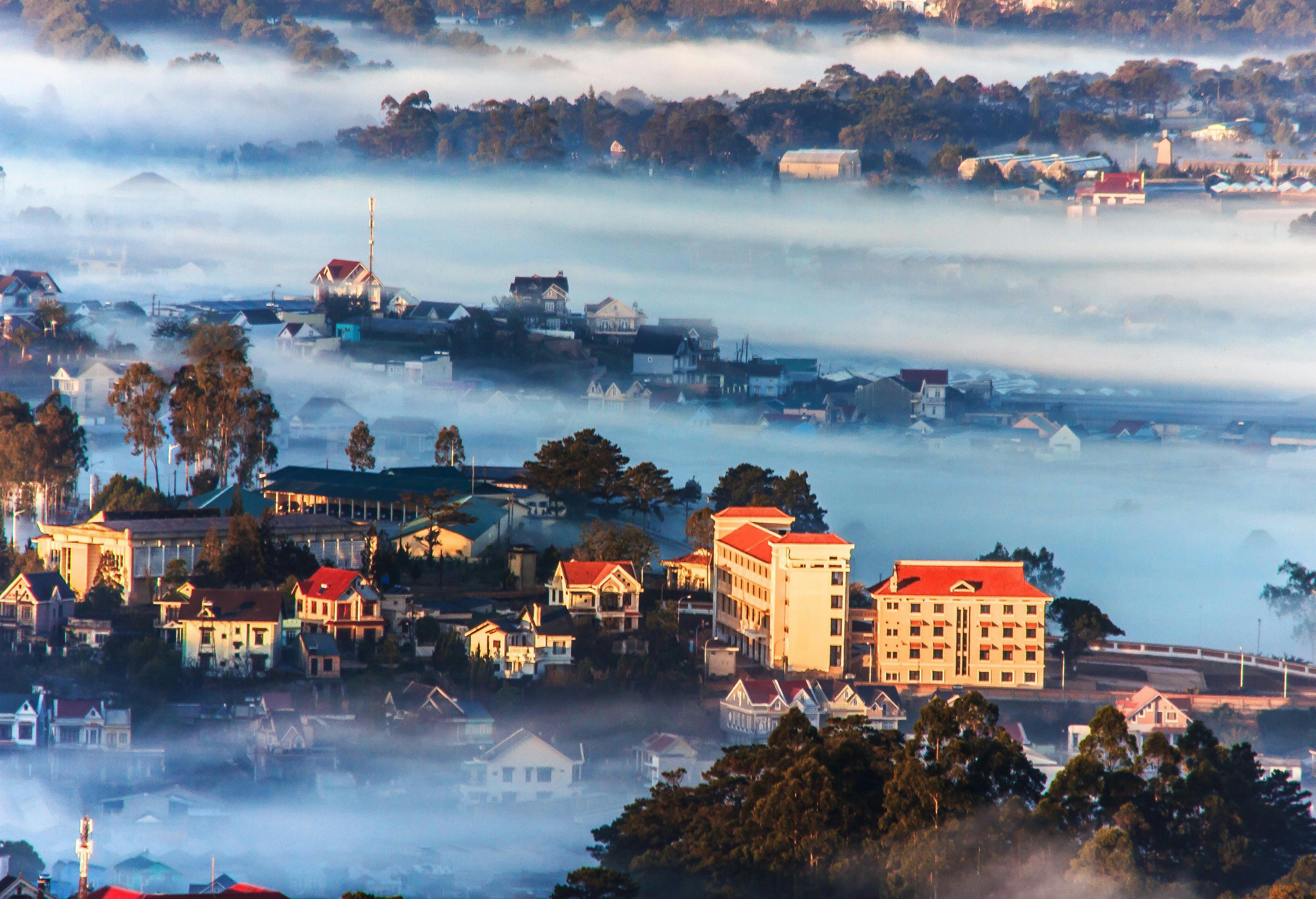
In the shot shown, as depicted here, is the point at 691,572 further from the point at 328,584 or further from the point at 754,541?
the point at 328,584

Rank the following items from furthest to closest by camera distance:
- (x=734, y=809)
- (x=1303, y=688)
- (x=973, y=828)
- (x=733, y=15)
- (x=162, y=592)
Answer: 1. (x=733, y=15)
2. (x=1303, y=688)
3. (x=162, y=592)
4. (x=734, y=809)
5. (x=973, y=828)

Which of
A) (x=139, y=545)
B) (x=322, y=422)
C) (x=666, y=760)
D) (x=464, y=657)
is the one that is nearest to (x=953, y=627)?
(x=666, y=760)

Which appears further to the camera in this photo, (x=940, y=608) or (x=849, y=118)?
(x=849, y=118)

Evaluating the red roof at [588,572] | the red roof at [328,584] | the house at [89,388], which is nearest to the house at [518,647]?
the red roof at [588,572]

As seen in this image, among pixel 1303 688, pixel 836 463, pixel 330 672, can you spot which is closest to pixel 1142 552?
pixel 836 463

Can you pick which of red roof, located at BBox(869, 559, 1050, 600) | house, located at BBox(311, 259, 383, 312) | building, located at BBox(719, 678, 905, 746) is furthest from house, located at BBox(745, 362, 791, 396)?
building, located at BBox(719, 678, 905, 746)

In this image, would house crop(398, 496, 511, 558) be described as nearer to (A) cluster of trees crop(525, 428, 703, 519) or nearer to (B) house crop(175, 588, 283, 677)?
(A) cluster of trees crop(525, 428, 703, 519)

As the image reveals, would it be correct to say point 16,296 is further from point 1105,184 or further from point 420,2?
point 1105,184
